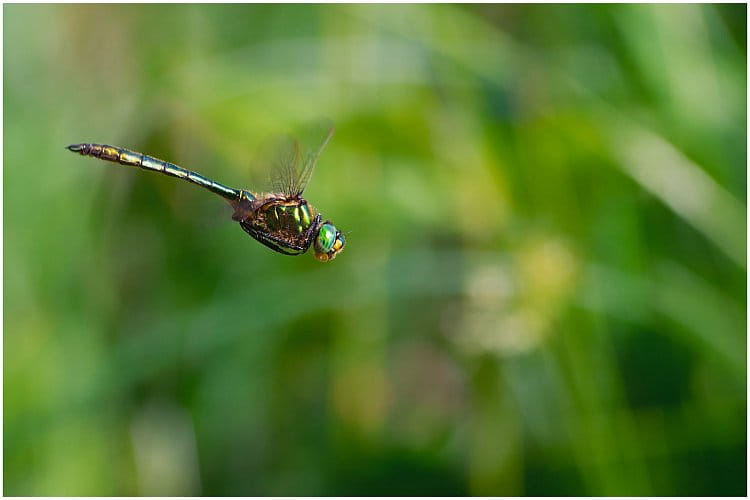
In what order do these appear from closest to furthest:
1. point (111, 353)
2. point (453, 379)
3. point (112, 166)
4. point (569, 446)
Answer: point (569, 446) → point (111, 353) → point (112, 166) → point (453, 379)

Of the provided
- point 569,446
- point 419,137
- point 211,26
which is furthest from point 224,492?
point 211,26

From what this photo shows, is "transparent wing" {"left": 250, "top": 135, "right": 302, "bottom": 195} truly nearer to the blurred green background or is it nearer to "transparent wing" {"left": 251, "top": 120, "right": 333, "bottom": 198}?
"transparent wing" {"left": 251, "top": 120, "right": 333, "bottom": 198}

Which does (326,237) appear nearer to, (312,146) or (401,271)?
(312,146)

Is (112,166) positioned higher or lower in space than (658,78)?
lower

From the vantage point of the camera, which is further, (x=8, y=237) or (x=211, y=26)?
(x=211, y=26)

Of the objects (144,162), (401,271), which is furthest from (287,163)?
(401,271)

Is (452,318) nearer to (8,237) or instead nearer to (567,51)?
(567,51)

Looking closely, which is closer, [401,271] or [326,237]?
[326,237]

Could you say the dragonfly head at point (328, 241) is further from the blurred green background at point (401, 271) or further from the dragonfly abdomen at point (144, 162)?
the blurred green background at point (401, 271)
